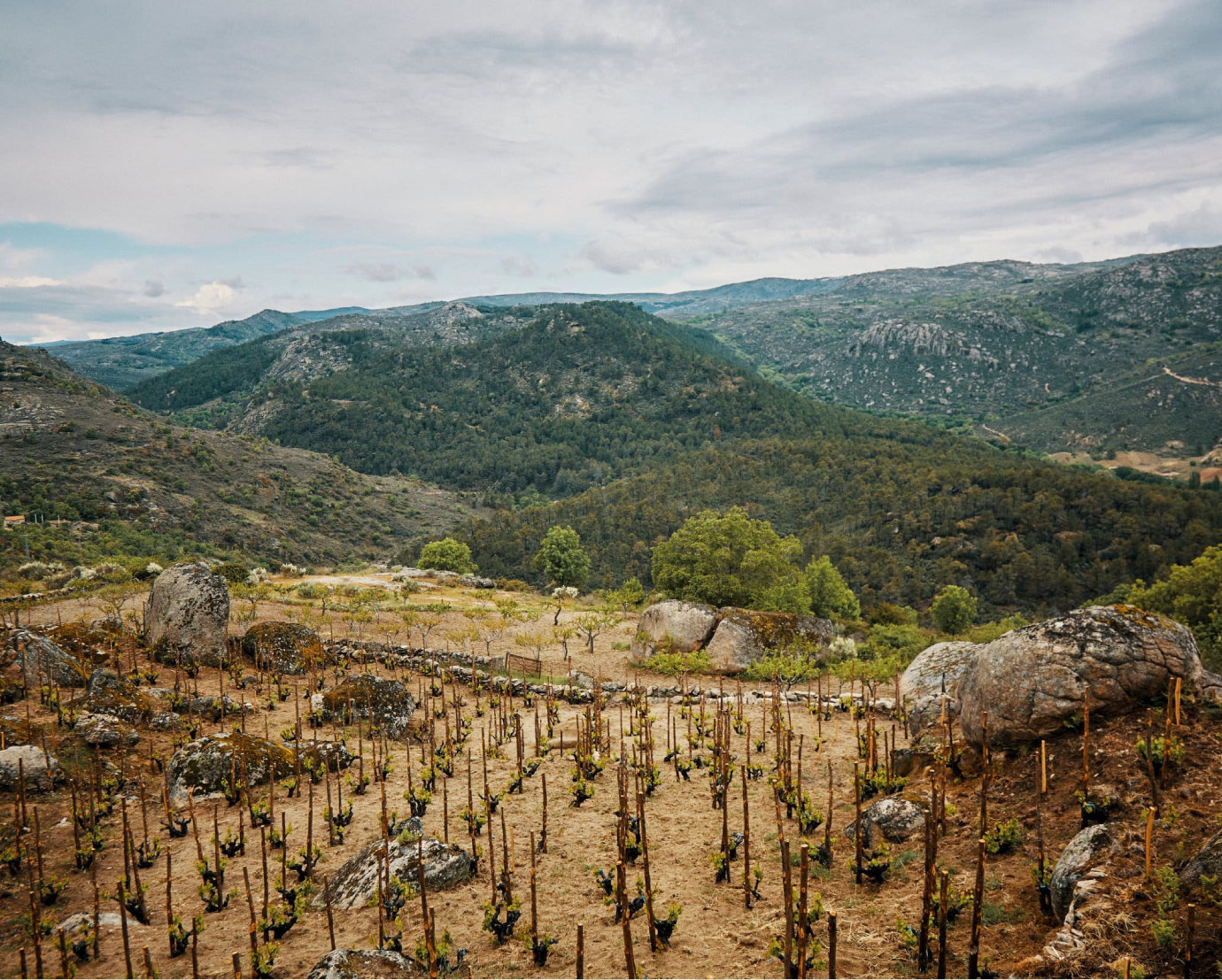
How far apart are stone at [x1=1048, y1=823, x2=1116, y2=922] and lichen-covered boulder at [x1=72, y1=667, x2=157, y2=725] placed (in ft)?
52.0

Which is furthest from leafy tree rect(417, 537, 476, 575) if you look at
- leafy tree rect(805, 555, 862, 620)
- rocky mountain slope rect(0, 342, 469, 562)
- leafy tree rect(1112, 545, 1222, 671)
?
leafy tree rect(1112, 545, 1222, 671)

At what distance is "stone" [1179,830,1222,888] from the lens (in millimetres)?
5461

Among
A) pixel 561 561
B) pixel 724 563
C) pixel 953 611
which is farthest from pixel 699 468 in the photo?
pixel 724 563

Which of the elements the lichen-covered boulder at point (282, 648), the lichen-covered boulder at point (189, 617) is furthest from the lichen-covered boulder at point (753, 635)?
the lichen-covered boulder at point (189, 617)

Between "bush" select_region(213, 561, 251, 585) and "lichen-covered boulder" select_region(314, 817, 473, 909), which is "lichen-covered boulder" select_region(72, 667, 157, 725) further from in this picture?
"bush" select_region(213, 561, 251, 585)

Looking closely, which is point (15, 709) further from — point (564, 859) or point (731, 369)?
point (731, 369)

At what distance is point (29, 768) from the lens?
35.7ft

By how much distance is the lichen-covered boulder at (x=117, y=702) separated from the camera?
13.5m

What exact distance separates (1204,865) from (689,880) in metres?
5.24

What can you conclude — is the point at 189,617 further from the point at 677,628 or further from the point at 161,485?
the point at 161,485

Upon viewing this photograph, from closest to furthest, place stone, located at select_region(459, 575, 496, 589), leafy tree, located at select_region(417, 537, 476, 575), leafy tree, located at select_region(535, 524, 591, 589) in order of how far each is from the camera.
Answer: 1. stone, located at select_region(459, 575, 496, 589)
2. leafy tree, located at select_region(535, 524, 591, 589)
3. leafy tree, located at select_region(417, 537, 476, 575)

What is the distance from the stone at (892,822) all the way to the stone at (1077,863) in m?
2.15

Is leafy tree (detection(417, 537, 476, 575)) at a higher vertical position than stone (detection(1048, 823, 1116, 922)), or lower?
lower

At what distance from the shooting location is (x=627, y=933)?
5758 mm
